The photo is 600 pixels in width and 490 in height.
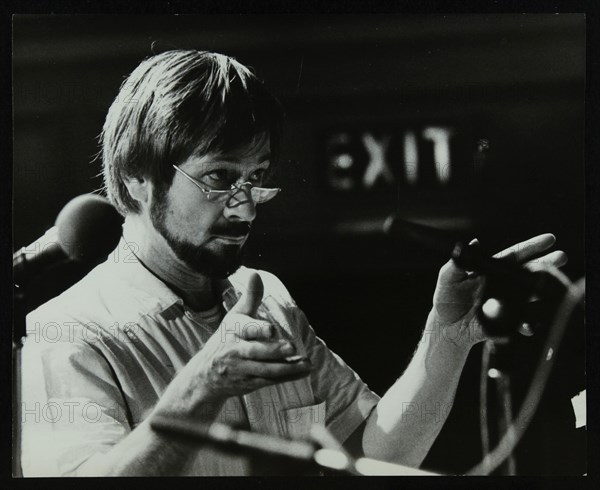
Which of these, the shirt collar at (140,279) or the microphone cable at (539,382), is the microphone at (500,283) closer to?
the microphone cable at (539,382)

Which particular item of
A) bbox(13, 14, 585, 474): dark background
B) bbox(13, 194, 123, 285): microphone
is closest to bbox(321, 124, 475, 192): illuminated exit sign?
bbox(13, 14, 585, 474): dark background

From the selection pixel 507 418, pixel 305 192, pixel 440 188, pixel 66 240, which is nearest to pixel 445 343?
pixel 507 418

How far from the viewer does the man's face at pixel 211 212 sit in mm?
2537

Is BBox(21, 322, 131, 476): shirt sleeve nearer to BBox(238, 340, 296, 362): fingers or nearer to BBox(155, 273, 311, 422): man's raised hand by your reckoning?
BBox(155, 273, 311, 422): man's raised hand

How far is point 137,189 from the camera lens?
2553 mm

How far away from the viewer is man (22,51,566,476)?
2453 mm

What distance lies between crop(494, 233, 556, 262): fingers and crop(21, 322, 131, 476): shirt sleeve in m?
1.34

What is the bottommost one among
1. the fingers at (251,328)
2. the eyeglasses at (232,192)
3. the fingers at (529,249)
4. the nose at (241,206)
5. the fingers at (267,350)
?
the fingers at (267,350)

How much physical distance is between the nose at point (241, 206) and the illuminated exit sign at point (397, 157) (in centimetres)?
27

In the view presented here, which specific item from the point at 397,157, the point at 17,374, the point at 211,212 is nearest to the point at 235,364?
the point at 211,212

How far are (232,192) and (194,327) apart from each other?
46cm

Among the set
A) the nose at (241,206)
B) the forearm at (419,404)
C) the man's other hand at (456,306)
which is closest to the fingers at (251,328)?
the nose at (241,206)

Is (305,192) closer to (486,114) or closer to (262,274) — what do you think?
(262,274)

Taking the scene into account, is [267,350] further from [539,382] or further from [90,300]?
[539,382]
